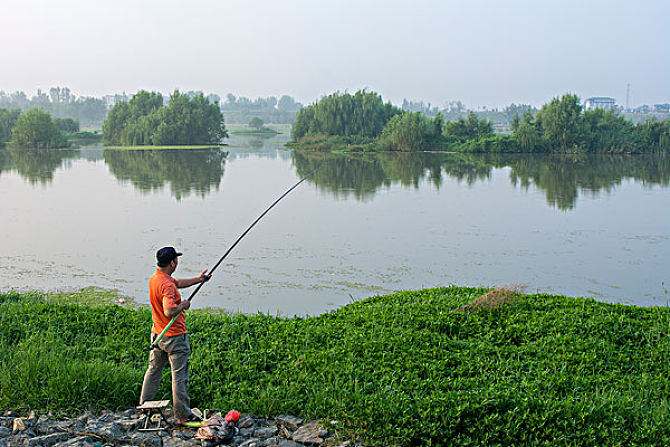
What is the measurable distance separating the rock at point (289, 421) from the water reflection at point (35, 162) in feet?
73.1

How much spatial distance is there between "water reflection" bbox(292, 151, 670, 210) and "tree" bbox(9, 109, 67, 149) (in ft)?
63.1

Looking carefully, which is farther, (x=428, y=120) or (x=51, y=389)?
(x=428, y=120)

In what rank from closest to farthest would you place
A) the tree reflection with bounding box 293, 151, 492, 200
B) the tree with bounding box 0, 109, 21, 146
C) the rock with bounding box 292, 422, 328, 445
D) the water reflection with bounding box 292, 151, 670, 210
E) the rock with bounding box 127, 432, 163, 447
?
the rock with bounding box 127, 432, 163, 447
the rock with bounding box 292, 422, 328, 445
the water reflection with bounding box 292, 151, 670, 210
the tree reflection with bounding box 293, 151, 492, 200
the tree with bounding box 0, 109, 21, 146

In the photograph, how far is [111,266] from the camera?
11.4m

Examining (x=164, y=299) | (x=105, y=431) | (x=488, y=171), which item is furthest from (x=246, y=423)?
(x=488, y=171)

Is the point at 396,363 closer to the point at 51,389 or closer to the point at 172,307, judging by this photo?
the point at 172,307

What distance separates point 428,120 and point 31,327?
44367 millimetres

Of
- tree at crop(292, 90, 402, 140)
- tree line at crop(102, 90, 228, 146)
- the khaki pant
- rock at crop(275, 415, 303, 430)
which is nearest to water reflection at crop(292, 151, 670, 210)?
tree at crop(292, 90, 402, 140)

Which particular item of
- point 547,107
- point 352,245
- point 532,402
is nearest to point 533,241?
point 352,245

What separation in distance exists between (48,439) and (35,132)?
46324 mm

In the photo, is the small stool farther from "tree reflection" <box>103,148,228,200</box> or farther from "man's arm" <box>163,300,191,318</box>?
"tree reflection" <box>103,148,228,200</box>

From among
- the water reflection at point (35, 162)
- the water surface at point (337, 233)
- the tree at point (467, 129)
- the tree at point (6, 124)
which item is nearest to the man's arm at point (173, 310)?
the water surface at point (337, 233)

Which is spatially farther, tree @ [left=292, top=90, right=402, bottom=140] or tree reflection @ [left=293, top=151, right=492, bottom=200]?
tree @ [left=292, top=90, right=402, bottom=140]

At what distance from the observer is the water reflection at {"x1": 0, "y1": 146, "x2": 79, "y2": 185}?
2716 centimetres
